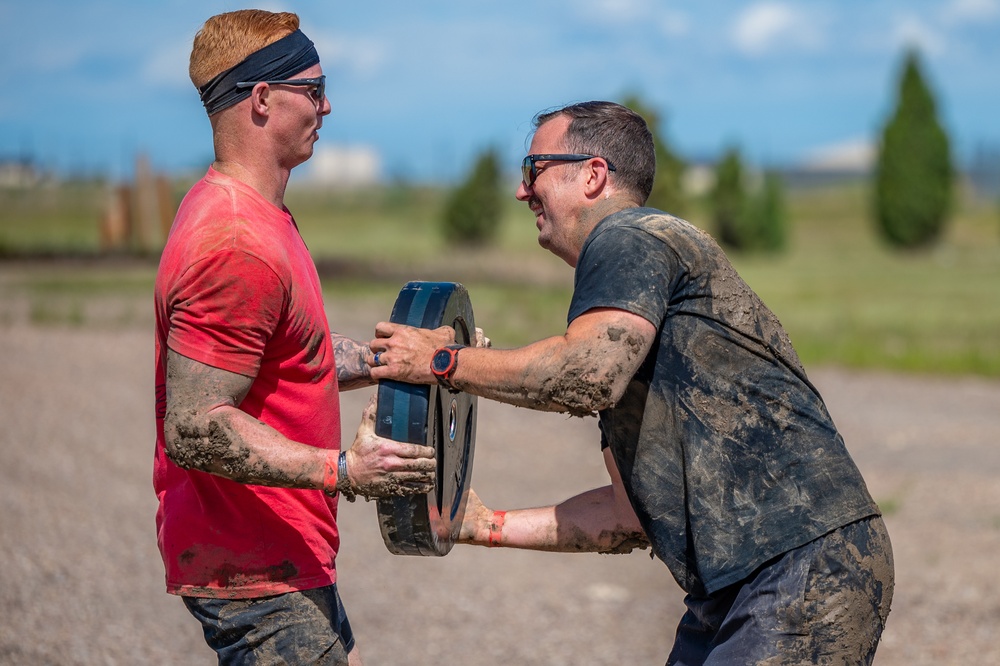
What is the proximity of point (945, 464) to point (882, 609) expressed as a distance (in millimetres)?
8264

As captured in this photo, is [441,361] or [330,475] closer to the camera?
[330,475]

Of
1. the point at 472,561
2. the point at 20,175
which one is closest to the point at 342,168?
the point at 20,175

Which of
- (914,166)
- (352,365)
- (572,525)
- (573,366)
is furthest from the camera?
(914,166)

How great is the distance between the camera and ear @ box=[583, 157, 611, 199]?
309cm

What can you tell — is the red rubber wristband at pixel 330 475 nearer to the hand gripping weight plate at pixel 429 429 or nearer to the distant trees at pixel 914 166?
the hand gripping weight plate at pixel 429 429

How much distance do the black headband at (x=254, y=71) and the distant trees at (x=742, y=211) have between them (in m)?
41.4

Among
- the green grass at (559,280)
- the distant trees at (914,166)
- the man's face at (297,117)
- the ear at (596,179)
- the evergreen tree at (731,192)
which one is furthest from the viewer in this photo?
the evergreen tree at (731,192)

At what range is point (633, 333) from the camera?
2.69m

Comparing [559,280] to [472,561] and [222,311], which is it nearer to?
[472,561]

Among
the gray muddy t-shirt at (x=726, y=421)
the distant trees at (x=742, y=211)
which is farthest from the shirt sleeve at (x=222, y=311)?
the distant trees at (x=742, y=211)

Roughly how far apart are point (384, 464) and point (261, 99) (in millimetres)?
972

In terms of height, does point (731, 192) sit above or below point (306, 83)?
above

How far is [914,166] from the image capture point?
38406mm

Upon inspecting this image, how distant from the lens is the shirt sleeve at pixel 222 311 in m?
2.69
